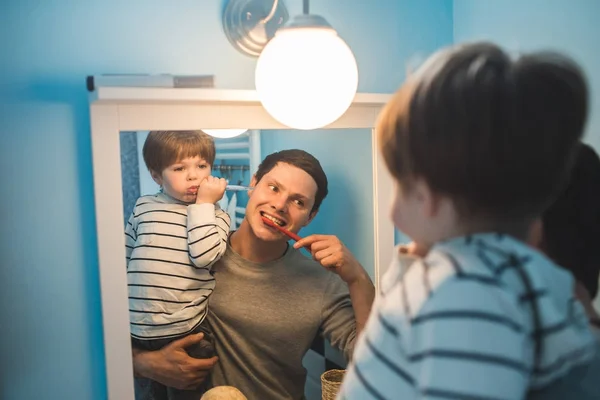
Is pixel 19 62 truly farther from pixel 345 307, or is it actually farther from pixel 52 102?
pixel 345 307

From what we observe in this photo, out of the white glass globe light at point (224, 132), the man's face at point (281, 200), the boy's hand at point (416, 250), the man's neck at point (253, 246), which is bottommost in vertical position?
the man's neck at point (253, 246)

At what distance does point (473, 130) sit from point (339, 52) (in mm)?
434

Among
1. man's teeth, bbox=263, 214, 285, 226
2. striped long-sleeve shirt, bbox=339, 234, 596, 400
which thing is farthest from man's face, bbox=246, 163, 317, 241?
striped long-sleeve shirt, bbox=339, 234, 596, 400

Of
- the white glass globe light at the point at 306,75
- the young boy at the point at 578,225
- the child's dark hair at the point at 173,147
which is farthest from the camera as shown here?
the child's dark hair at the point at 173,147

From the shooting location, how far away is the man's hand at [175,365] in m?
0.93

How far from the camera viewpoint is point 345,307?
1.07 meters

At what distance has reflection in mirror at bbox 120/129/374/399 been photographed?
900mm

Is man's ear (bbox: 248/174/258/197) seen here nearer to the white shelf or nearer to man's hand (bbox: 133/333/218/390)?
the white shelf

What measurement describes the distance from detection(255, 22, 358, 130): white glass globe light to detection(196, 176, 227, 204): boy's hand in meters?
0.16

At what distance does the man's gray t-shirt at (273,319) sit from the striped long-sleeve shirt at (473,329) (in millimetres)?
524

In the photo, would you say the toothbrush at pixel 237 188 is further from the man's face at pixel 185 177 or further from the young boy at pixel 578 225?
the young boy at pixel 578 225

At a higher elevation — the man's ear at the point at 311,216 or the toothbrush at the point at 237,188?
the toothbrush at the point at 237,188

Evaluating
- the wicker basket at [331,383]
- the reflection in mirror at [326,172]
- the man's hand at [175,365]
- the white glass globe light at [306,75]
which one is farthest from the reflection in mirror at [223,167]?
the wicker basket at [331,383]

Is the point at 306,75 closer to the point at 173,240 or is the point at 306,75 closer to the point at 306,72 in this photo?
the point at 306,72
